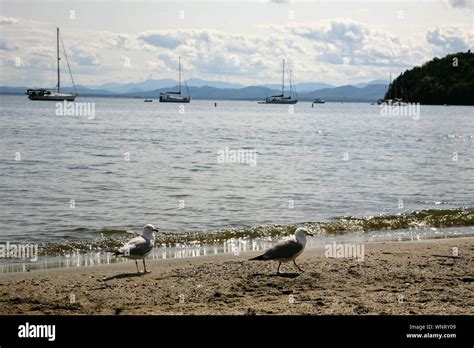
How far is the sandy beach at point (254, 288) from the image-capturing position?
881cm

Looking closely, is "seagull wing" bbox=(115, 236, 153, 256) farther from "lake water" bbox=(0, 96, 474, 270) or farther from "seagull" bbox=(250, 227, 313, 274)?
"lake water" bbox=(0, 96, 474, 270)

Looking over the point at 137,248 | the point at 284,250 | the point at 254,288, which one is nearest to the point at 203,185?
the point at 137,248

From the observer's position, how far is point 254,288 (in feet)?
32.9

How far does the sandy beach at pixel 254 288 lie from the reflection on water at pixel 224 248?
69cm

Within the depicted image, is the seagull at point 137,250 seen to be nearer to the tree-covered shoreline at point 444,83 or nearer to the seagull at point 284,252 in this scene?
the seagull at point 284,252

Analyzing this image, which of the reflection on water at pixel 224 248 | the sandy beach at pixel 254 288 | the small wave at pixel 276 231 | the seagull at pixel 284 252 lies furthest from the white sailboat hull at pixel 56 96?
the seagull at pixel 284 252

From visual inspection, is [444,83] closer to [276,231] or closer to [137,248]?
[276,231]

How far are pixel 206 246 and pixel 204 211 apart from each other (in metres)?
4.26

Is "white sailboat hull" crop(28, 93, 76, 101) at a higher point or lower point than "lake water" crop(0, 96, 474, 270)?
higher

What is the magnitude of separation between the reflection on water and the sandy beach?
2.26ft

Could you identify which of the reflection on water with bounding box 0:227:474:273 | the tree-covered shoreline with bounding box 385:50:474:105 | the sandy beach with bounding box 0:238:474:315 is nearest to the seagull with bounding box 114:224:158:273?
the sandy beach with bounding box 0:238:474:315

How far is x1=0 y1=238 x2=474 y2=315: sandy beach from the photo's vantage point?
28.9 ft

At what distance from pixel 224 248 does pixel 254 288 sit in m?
4.78

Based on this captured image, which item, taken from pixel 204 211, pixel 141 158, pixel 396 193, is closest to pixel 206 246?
pixel 204 211
